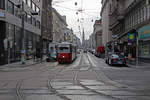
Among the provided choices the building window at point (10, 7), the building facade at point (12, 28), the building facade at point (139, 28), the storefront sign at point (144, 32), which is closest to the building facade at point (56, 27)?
the building facade at point (12, 28)

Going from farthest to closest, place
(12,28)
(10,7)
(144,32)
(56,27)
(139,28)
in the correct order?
(56,27), (12,28), (10,7), (139,28), (144,32)

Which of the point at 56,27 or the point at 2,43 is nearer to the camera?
the point at 2,43

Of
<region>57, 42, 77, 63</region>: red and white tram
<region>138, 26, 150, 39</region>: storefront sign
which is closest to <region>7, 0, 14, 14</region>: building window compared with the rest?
<region>57, 42, 77, 63</region>: red and white tram

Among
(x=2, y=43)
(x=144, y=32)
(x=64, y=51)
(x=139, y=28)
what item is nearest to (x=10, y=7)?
(x=2, y=43)

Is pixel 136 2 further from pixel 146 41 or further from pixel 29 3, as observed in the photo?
pixel 29 3

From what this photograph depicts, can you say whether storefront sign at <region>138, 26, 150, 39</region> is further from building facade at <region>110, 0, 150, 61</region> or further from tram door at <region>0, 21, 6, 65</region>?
tram door at <region>0, 21, 6, 65</region>

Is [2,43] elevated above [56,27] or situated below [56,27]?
below

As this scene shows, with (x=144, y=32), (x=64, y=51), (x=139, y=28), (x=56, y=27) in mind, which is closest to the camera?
(x=144, y=32)

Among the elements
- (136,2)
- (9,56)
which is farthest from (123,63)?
(9,56)

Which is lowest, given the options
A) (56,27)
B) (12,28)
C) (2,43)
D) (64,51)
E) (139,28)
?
(64,51)

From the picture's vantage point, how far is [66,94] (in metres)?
9.19

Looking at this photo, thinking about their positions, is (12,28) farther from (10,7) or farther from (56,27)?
(56,27)

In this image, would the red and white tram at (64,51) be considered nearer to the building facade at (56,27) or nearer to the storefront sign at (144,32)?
the storefront sign at (144,32)

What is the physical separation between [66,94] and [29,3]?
3674cm
